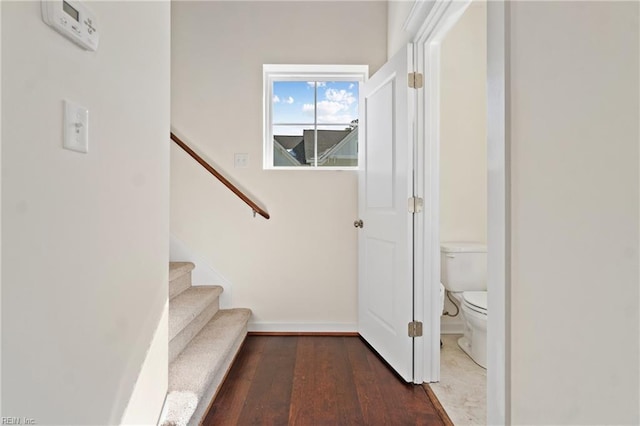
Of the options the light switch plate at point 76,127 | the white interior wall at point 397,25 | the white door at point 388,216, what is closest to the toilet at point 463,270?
the white door at point 388,216

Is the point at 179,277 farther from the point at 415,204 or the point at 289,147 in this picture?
the point at 415,204

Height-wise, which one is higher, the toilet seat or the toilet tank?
the toilet tank

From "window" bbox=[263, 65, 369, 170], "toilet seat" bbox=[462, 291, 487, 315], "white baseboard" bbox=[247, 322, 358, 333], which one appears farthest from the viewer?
"window" bbox=[263, 65, 369, 170]

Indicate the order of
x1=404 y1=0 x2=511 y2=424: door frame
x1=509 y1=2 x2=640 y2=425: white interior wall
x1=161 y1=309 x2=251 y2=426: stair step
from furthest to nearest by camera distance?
x1=161 y1=309 x2=251 y2=426: stair step < x1=404 y1=0 x2=511 y2=424: door frame < x1=509 y1=2 x2=640 y2=425: white interior wall

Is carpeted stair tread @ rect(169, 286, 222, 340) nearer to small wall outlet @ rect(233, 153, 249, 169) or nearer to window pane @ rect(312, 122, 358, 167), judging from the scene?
Result: small wall outlet @ rect(233, 153, 249, 169)

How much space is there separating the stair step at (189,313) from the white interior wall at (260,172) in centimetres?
27

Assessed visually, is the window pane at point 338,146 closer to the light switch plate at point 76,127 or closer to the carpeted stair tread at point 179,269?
the carpeted stair tread at point 179,269

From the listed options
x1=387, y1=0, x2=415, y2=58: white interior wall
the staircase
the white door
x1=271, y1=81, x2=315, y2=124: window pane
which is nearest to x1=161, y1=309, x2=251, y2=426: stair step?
the staircase

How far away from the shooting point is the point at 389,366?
83.4 inches

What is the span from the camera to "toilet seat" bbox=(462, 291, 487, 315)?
2064mm

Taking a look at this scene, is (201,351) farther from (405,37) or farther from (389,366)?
(405,37)

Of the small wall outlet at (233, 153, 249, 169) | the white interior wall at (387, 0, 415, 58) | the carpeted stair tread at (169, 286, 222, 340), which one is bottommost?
the carpeted stair tread at (169, 286, 222, 340)

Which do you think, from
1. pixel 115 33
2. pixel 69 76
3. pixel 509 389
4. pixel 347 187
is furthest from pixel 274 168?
pixel 509 389

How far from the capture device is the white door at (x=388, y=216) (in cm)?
196
